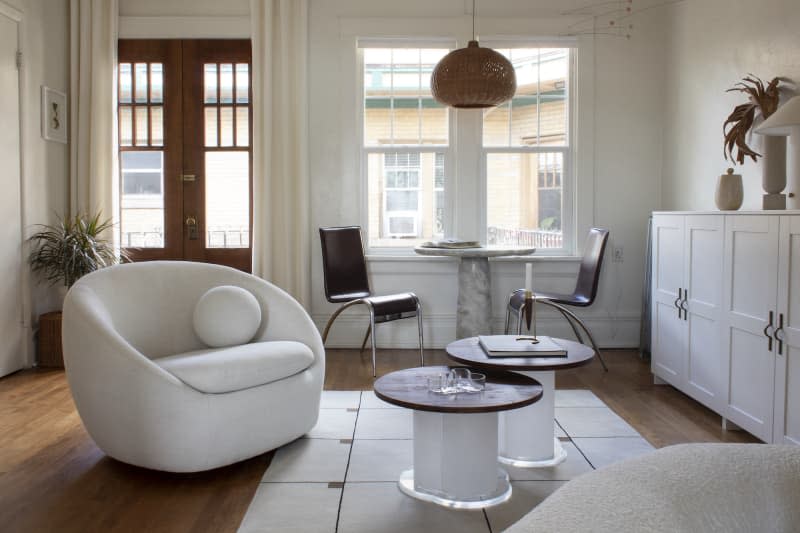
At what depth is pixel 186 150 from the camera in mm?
5332

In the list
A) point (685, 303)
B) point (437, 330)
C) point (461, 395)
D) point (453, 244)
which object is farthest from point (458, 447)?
point (437, 330)

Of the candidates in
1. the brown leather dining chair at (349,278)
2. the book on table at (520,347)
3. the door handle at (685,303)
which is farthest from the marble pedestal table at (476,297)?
the book on table at (520,347)

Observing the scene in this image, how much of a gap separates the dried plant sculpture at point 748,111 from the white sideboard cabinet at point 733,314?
53cm

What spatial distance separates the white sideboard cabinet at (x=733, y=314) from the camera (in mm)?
2773

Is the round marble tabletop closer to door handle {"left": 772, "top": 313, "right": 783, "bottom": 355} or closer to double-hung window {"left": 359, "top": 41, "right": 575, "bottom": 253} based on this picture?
double-hung window {"left": 359, "top": 41, "right": 575, "bottom": 253}

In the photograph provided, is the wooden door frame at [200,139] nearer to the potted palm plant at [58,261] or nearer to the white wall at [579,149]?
the white wall at [579,149]

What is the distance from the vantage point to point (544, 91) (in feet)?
17.6

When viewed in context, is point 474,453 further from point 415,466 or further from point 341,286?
point 341,286

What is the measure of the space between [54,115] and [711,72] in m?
4.57

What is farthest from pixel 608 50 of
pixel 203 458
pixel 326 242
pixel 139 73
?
pixel 203 458

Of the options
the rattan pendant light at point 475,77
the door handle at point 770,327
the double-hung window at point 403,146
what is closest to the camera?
the door handle at point 770,327

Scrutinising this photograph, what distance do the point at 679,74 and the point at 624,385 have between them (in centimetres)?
237

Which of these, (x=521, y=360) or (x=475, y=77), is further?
(x=475, y=77)

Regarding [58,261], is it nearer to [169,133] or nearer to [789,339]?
[169,133]
